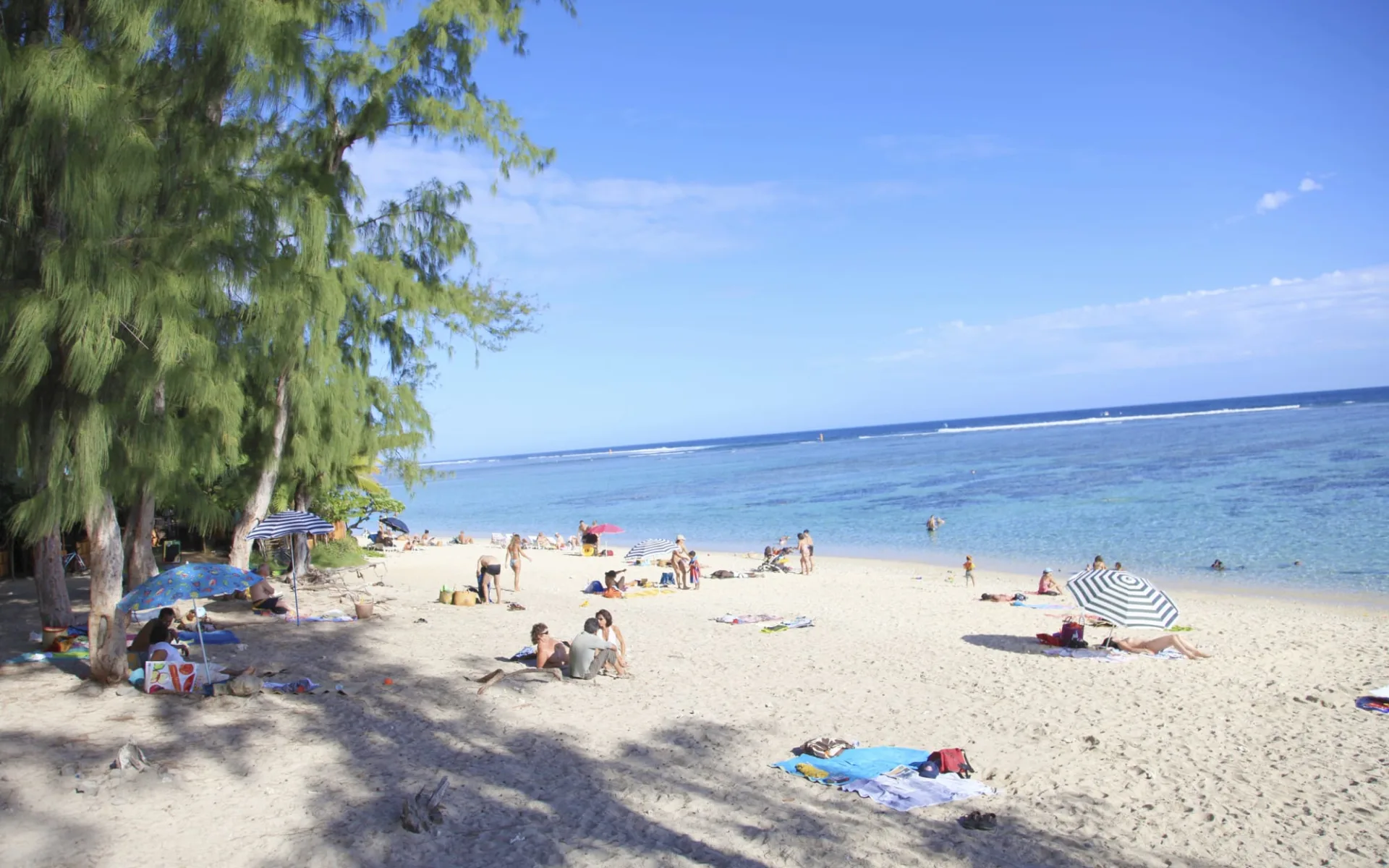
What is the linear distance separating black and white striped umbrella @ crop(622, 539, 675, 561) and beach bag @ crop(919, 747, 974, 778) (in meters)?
16.4

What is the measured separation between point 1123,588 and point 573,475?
89026 millimetres

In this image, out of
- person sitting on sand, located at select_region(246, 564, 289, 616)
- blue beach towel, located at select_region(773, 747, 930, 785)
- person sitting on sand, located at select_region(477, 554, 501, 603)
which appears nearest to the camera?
blue beach towel, located at select_region(773, 747, 930, 785)

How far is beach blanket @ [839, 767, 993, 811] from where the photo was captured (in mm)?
6621

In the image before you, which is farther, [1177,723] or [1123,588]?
[1123,588]

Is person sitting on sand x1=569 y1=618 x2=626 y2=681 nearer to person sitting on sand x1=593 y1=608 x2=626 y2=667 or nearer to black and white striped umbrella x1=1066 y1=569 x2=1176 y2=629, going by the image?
person sitting on sand x1=593 y1=608 x2=626 y2=667

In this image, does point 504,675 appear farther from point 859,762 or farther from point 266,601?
point 266,601

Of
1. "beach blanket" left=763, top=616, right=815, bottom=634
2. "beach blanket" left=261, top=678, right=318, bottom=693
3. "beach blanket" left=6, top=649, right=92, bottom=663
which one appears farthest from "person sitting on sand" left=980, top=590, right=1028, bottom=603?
"beach blanket" left=6, top=649, right=92, bottom=663

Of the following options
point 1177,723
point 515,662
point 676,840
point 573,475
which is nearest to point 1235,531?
point 1177,723

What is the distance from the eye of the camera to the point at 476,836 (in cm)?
595

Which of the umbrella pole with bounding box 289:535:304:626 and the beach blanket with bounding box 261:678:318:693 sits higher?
the umbrella pole with bounding box 289:535:304:626

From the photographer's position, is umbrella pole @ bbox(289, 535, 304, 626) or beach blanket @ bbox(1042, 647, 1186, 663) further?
umbrella pole @ bbox(289, 535, 304, 626)

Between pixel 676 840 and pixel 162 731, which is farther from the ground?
pixel 162 731

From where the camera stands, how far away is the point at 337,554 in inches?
813

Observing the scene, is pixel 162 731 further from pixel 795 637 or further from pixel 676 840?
pixel 795 637
